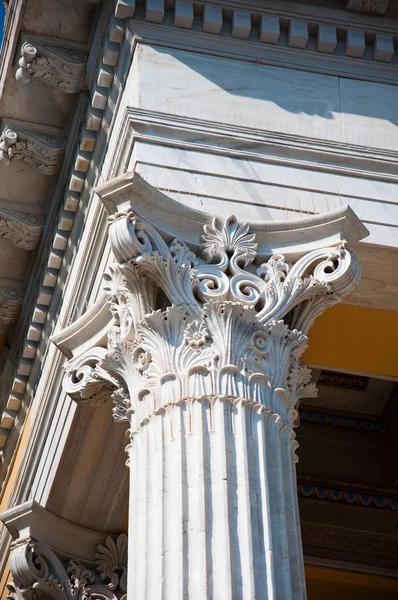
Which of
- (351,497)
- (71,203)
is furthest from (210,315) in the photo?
(351,497)

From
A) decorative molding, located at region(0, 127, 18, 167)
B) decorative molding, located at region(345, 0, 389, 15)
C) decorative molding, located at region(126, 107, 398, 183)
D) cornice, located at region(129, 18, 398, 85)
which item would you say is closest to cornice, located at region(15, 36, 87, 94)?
decorative molding, located at region(0, 127, 18, 167)

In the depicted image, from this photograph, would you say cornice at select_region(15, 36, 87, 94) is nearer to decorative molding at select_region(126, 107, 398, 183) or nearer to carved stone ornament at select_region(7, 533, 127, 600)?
decorative molding at select_region(126, 107, 398, 183)

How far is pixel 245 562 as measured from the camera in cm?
757

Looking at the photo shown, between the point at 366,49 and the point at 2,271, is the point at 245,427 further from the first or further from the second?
the point at 2,271

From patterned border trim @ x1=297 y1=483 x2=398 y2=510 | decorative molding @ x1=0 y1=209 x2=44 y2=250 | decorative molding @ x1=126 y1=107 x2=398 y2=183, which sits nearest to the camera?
decorative molding @ x1=126 y1=107 x2=398 y2=183

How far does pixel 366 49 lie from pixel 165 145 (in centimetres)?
224

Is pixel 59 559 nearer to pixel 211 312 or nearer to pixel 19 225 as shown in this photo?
pixel 19 225

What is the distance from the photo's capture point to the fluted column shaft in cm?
754

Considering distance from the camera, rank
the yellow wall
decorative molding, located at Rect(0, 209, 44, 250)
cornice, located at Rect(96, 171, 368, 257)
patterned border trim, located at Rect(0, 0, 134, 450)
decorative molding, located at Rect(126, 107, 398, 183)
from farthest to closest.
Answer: decorative molding, located at Rect(0, 209, 44, 250), patterned border trim, located at Rect(0, 0, 134, 450), the yellow wall, decorative molding, located at Rect(126, 107, 398, 183), cornice, located at Rect(96, 171, 368, 257)

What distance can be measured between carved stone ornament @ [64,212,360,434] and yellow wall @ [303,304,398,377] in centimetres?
109

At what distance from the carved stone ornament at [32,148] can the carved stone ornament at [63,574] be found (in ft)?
11.0

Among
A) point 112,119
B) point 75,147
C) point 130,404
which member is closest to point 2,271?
point 75,147

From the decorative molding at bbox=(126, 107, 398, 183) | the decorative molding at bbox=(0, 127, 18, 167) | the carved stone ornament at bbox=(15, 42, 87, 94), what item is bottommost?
the decorative molding at bbox=(126, 107, 398, 183)

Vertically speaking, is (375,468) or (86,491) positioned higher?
(375,468)
